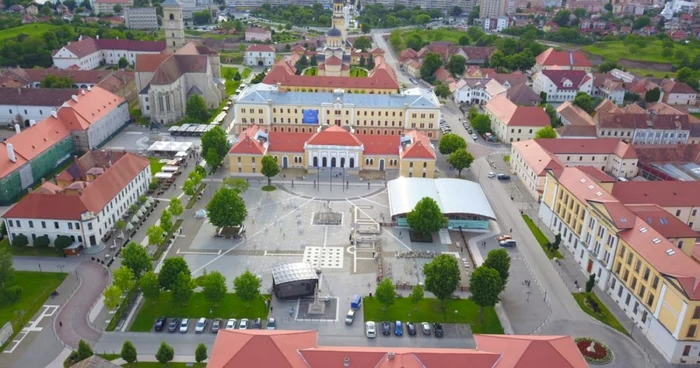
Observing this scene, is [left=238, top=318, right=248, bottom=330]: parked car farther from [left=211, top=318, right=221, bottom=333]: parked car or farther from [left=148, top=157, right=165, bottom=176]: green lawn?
[left=148, top=157, right=165, bottom=176]: green lawn

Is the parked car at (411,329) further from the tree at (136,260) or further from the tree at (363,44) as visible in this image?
the tree at (363,44)

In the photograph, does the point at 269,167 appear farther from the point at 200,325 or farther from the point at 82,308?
the point at 82,308

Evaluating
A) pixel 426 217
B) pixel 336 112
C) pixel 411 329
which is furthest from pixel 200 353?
pixel 336 112

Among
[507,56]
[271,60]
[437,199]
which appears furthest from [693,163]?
[271,60]

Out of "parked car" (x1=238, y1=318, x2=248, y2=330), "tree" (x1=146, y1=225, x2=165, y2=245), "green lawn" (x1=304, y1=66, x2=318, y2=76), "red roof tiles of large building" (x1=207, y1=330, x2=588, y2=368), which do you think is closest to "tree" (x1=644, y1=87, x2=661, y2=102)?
"green lawn" (x1=304, y1=66, x2=318, y2=76)

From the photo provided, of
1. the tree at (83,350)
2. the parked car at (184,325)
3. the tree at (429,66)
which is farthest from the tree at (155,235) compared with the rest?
the tree at (429,66)

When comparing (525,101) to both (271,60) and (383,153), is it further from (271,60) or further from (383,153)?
(271,60)
